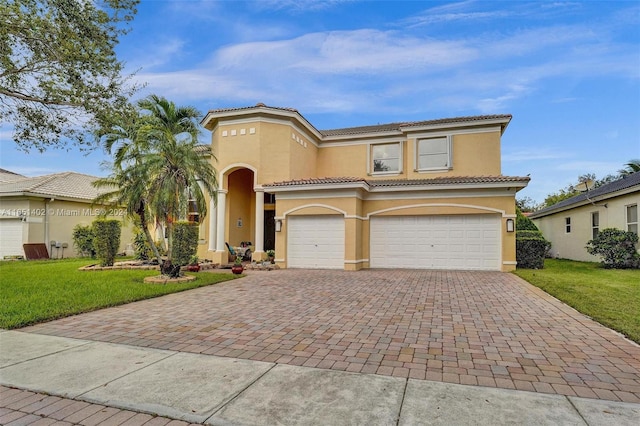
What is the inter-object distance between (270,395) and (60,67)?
9.93 metres

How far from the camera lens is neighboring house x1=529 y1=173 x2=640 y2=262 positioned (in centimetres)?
1514

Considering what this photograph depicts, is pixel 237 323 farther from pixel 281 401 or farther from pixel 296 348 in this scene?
pixel 281 401

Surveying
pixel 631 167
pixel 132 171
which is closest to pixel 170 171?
pixel 132 171

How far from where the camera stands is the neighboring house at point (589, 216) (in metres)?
15.1

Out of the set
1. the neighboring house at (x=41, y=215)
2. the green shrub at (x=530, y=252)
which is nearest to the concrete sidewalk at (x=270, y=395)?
the green shrub at (x=530, y=252)

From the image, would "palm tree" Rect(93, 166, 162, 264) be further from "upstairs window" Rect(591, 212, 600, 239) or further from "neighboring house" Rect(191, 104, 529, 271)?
"upstairs window" Rect(591, 212, 600, 239)

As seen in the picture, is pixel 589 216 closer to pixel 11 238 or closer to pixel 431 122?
pixel 431 122

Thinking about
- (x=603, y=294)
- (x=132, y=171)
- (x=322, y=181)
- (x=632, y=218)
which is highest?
(x=322, y=181)

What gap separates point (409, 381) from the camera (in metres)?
3.67

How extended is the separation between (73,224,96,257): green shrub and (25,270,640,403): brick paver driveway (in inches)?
563

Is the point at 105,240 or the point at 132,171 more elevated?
the point at 132,171

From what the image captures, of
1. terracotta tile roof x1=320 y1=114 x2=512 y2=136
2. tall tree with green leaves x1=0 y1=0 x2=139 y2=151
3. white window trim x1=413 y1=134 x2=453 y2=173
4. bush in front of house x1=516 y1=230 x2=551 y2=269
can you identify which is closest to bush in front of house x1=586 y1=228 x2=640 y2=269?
bush in front of house x1=516 y1=230 x2=551 y2=269

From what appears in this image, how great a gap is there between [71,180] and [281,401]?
83.8 ft

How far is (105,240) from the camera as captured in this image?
14.2 meters
